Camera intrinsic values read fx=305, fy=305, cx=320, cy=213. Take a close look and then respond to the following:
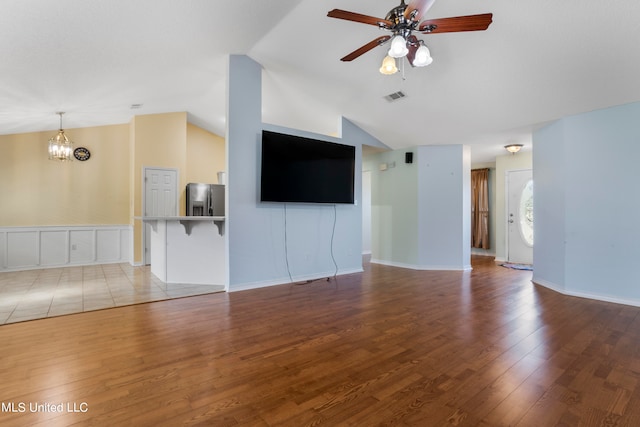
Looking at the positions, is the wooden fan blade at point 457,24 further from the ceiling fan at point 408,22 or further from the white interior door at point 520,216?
the white interior door at point 520,216

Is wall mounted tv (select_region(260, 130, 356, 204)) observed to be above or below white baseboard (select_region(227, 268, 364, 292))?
above

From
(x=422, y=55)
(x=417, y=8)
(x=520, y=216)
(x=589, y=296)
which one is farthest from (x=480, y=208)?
(x=417, y=8)

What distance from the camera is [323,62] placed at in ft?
13.3

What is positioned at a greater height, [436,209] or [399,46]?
[399,46]

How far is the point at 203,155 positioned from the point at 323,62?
4.86 meters

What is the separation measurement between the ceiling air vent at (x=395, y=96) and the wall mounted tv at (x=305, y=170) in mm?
1034

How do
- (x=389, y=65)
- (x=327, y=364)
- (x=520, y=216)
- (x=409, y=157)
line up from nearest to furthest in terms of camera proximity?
(x=327, y=364)
(x=389, y=65)
(x=409, y=157)
(x=520, y=216)

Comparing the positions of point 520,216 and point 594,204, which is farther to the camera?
point 520,216

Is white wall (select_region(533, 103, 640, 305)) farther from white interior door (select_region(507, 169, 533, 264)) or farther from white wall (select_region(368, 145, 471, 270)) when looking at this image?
white interior door (select_region(507, 169, 533, 264))

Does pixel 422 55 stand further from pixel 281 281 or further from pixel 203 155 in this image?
pixel 203 155

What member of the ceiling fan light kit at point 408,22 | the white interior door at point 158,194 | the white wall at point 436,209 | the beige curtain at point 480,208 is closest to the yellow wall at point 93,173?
the white interior door at point 158,194

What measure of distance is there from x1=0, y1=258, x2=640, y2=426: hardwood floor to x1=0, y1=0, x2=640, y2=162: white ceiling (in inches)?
106

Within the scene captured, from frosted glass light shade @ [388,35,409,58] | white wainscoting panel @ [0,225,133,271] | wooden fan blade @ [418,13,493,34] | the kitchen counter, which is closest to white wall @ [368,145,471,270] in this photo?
the kitchen counter

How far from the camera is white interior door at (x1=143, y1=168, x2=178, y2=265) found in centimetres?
644
